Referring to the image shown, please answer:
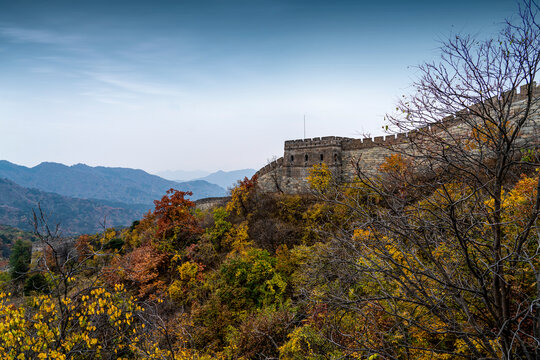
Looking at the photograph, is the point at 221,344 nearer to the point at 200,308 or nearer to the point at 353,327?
the point at 200,308

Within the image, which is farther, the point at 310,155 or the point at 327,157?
the point at 310,155

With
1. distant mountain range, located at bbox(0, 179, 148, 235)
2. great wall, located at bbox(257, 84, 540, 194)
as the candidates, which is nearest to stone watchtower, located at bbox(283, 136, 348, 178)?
great wall, located at bbox(257, 84, 540, 194)

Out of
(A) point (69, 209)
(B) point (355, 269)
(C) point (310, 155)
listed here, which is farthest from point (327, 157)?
(A) point (69, 209)

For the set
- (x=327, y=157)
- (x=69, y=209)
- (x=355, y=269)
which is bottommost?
(x=69, y=209)

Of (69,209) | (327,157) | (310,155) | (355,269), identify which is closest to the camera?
(355,269)

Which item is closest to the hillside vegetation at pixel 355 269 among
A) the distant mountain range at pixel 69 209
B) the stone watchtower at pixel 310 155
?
the stone watchtower at pixel 310 155

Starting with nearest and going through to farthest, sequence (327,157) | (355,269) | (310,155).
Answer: (355,269)
(327,157)
(310,155)

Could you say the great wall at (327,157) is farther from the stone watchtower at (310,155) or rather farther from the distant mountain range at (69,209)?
the distant mountain range at (69,209)

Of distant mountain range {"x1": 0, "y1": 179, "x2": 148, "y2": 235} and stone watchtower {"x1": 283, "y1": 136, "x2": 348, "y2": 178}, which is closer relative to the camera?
stone watchtower {"x1": 283, "y1": 136, "x2": 348, "y2": 178}

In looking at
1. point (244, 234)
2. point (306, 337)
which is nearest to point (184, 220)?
point (244, 234)

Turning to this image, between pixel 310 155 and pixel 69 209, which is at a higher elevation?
pixel 310 155

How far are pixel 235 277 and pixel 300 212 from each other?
6.70 metres

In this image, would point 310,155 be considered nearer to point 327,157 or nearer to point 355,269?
point 327,157

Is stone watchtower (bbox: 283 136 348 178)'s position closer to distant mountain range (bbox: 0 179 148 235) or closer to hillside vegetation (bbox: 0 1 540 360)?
hillside vegetation (bbox: 0 1 540 360)
